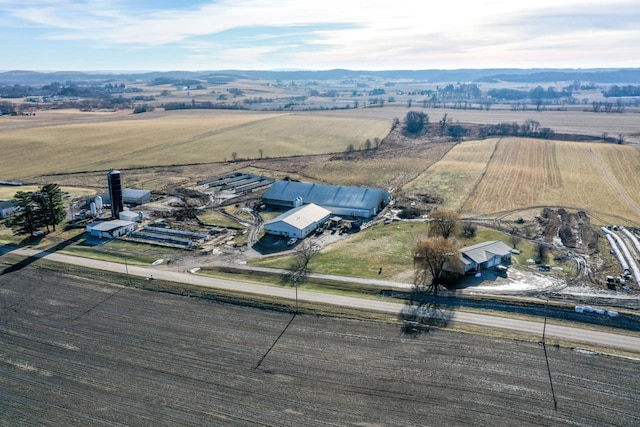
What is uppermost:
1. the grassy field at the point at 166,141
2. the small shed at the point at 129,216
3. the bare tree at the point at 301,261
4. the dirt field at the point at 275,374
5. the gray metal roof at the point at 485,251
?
the grassy field at the point at 166,141

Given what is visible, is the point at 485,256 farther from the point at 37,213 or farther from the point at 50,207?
the point at 37,213

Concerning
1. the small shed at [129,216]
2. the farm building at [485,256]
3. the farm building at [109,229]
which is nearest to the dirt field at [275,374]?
the farm building at [485,256]

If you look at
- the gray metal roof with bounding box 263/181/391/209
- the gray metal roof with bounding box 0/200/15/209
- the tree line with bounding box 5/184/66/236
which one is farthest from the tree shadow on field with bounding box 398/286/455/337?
the gray metal roof with bounding box 0/200/15/209

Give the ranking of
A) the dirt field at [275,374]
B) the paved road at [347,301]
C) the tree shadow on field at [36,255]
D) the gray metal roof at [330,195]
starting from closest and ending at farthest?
the dirt field at [275,374]
the paved road at [347,301]
the tree shadow on field at [36,255]
the gray metal roof at [330,195]

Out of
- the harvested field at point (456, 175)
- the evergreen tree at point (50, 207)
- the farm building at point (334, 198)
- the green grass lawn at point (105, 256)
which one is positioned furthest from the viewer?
the harvested field at point (456, 175)

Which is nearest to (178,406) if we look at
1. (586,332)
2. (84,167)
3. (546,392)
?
(546,392)

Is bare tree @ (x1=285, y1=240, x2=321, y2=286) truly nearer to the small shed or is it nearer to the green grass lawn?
the green grass lawn

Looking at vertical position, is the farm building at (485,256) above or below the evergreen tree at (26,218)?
below

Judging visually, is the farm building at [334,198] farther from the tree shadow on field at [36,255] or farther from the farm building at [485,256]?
the tree shadow on field at [36,255]
